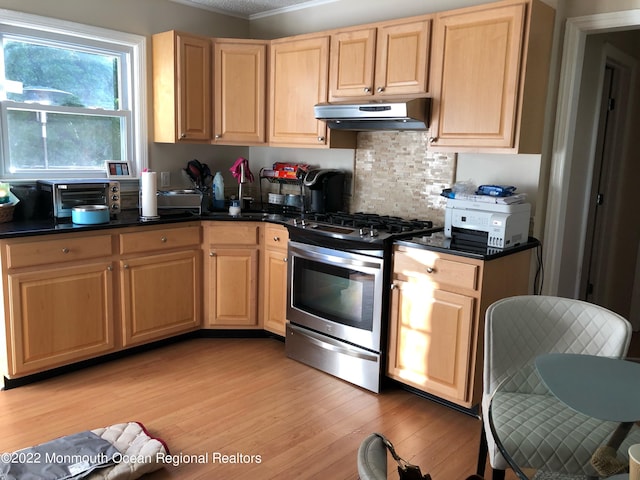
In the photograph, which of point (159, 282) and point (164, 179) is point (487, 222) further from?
point (164, 179)

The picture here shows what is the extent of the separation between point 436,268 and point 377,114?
96cm

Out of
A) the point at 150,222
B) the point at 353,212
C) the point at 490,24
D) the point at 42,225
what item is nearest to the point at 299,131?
the point at 353,212

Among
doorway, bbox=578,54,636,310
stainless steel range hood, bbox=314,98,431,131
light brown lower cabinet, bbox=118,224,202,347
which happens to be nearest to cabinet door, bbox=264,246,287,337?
light brown lower cabinet, bbox=118,224,202,347

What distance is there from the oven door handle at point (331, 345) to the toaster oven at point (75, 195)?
147 cm

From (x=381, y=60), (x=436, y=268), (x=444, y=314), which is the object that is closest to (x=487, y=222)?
(x=436, y=268)

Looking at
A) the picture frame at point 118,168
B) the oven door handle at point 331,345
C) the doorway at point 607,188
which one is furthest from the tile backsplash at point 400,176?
the picture frame at point 118,168

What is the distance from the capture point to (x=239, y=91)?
3.86m

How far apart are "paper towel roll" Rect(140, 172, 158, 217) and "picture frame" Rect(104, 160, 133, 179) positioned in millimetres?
405

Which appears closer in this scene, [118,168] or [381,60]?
[381,60]

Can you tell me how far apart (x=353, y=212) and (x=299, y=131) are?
27.4 inches

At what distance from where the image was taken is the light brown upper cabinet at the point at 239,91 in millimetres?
3814

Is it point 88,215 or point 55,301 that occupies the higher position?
point 88,215

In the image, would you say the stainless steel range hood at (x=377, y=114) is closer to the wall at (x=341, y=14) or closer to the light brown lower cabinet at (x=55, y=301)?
the wall at (x=341, y=14)

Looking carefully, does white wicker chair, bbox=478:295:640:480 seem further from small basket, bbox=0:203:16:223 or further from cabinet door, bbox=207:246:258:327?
small basket, bbox=0:203:16:223
